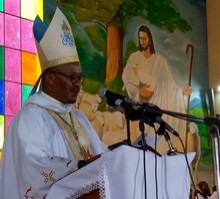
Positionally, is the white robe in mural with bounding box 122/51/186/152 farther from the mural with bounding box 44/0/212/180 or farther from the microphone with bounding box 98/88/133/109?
the microphone with bounding box 98/88/133/109

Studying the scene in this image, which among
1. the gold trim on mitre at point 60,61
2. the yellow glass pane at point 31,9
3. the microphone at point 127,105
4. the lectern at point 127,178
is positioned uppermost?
the yellow glass pane at point 31,9

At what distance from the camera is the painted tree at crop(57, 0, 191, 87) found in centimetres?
726

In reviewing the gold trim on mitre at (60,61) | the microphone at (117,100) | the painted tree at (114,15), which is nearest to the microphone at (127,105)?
the microphone at (117,100)

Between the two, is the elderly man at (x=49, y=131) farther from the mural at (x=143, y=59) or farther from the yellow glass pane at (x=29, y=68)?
the mural at (x=143, y=59)

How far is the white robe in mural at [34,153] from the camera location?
2.98 m

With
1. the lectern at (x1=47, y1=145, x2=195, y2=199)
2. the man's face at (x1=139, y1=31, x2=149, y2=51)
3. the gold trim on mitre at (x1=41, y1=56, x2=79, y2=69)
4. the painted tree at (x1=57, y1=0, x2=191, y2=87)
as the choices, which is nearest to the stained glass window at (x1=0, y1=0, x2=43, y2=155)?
the painted tree at (x1=57, y1=0, x2=191, y2=87)

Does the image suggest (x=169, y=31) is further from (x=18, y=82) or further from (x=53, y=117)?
(x=53, y=117)

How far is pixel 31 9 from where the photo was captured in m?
6.56

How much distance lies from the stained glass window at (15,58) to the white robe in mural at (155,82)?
179 cm

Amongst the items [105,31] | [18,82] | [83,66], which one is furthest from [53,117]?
[105,31]

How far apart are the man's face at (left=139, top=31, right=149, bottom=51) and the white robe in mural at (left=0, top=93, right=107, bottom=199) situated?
15.5 ft

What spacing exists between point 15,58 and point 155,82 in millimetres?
2767

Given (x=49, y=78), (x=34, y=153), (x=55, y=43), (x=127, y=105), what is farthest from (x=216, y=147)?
(x=55, y=43)

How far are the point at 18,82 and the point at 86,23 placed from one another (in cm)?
148
